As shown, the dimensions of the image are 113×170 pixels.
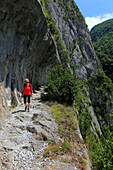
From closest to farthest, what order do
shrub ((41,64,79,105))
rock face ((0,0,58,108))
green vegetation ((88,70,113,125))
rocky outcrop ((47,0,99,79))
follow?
1. rock face ((0,0,58,108))
2. shrub ((41,64,79,105))
3. rocky outcrop ((47,0,99,79))
4. green vegetation ((88,70,113,125))

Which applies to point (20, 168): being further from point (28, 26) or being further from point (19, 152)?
point (28, 26)

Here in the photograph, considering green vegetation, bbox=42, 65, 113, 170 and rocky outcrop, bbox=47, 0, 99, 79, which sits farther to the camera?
rocky outcrop, bbox=47, 0, 99, 79

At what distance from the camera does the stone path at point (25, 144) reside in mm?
3240

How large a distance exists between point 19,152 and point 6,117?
2.24 m

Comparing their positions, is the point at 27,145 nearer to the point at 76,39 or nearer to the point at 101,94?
the point at 76,39

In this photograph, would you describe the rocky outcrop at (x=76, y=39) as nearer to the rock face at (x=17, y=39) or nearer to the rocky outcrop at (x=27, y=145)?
the rock face at (x=17, y=39)

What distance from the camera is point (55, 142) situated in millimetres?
4473

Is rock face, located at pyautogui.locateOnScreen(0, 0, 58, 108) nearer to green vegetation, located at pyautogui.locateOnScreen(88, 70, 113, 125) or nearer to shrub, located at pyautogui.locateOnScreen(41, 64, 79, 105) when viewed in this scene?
shrub, located at pyautogui.locateOnScreen(41, 64, 79, 105)

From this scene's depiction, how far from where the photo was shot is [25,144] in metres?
4.04

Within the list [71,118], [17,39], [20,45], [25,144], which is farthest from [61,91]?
[25,144]

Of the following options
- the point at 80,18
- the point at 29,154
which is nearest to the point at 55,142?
the point at 29,154

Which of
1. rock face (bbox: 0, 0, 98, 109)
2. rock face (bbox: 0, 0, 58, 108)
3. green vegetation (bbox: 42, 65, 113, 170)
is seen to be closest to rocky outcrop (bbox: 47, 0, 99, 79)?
green vegetation (bbox: 42, 65, 113, 170)

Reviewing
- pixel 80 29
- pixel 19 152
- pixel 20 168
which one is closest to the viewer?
pixel 20 168

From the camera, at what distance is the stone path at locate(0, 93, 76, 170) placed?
3.24 m
